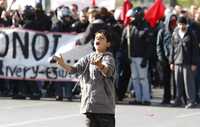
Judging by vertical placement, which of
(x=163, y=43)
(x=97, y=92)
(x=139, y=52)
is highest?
(x=163, y=43)

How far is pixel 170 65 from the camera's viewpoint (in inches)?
612

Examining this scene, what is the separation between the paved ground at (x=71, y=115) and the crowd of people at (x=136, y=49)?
1.43 feet

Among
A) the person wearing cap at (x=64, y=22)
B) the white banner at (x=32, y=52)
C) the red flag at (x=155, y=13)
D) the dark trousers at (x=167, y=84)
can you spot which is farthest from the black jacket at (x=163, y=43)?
the person wearing cap at (x=64, y=22)

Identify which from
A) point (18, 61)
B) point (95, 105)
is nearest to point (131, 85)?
point (18, 61)

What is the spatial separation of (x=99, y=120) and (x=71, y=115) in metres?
5.28

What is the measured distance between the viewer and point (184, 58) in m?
15.1

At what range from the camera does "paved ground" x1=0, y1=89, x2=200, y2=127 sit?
12.7 metres

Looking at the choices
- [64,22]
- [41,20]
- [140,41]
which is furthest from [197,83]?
[41,20]

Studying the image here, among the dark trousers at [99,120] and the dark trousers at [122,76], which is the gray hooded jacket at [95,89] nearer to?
the dark trousers at [99,120]

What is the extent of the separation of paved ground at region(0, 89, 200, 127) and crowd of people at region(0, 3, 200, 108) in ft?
1.43

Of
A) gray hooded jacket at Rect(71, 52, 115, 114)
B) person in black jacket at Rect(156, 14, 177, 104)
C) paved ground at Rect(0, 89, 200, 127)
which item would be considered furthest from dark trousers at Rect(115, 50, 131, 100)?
gray hooded jacket at Rect(71, 52, 115, 114)

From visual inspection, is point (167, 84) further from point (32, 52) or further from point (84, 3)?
point (84, 3)

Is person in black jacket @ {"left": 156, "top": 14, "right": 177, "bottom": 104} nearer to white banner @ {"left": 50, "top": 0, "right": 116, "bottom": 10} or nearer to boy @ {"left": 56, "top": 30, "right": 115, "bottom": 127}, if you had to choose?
white banner @ {"left": 50, "top": 0, "right": 116, "bottom": 10}

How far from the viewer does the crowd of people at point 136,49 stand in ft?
50.0
